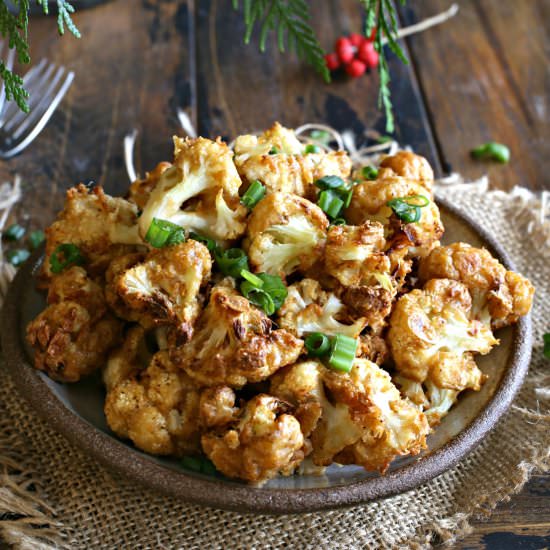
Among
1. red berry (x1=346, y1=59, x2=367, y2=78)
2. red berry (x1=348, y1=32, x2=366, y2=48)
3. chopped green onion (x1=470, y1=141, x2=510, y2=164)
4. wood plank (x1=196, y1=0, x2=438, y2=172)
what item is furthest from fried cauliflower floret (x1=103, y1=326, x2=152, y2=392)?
red berry (x1=348, y1=32, x2=366, y2=48)

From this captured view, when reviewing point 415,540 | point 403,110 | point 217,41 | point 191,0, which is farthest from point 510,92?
point 415,540

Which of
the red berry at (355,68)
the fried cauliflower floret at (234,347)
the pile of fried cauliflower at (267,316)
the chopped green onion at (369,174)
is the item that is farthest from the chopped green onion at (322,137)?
the fried cauliflower floret at (234,347)

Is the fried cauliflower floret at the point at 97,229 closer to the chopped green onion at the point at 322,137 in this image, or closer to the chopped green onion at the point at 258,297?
the chopped green onion at the point at 258,297

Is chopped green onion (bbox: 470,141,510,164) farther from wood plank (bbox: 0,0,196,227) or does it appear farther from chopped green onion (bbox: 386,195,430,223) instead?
chopped green onion (bbox: 386,195,430,223)

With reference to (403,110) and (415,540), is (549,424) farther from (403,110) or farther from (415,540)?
(403,110)

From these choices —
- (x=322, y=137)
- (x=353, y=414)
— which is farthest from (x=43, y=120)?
(x=353, y=414)

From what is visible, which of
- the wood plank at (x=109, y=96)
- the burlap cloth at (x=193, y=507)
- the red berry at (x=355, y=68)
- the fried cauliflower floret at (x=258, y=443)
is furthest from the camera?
the red berry at (x=355, y=68)
